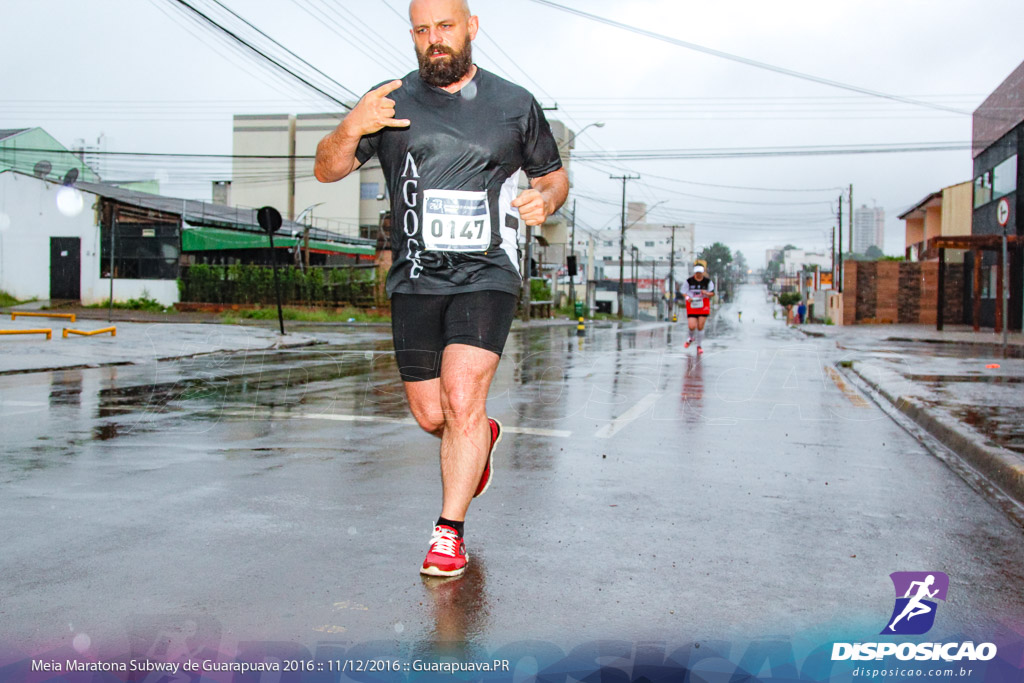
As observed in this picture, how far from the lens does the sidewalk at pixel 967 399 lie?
5.69 metres

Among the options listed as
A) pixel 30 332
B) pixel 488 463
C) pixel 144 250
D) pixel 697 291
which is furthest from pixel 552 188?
pixel 144 250

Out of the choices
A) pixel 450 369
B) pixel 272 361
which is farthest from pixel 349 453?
pixel 272 361

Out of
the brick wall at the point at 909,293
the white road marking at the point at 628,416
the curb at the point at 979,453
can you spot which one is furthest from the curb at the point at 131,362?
the brick wall at the point at 909,293

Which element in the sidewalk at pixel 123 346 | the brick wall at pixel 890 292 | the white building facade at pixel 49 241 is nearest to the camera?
the sidewalk at pixel 123 346

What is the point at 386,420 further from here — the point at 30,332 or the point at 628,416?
the point at 30,332

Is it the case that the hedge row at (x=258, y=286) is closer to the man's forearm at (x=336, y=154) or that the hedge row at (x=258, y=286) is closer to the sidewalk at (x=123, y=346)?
the sidewalk at (x=123, y=346)

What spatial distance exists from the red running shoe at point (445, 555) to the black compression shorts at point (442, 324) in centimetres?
70

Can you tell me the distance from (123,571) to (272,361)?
11012 mm

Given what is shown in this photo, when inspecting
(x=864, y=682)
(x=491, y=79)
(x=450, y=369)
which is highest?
(x=491, y=79)

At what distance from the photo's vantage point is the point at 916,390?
31.8 feet

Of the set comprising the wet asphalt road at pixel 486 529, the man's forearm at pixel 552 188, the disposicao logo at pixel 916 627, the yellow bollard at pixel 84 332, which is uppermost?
the man's forearm at pixel 552 188

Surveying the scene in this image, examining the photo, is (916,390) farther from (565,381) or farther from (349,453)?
(349,453)

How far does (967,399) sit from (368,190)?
5818cm

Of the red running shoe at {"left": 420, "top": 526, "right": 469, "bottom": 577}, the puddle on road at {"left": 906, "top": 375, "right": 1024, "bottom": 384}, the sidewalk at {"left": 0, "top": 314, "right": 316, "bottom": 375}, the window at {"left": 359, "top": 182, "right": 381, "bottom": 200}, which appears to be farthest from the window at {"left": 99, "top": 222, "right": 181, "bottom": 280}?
the red running shoe at {"left": 420, "top": 526, "right": 469, "bottom": 577}
